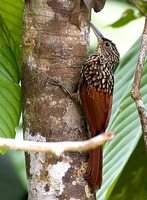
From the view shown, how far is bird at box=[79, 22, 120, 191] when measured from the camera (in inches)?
91.8

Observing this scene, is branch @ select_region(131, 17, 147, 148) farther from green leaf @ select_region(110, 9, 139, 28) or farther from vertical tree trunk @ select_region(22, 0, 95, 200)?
green leaf @ select_region(110, 9, 139, 28)

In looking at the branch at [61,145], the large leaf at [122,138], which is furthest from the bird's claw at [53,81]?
the branch at [61,145]

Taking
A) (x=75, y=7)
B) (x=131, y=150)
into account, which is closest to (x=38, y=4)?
(x=75, y=7)

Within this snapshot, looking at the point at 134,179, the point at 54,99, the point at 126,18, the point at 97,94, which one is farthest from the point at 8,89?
the point at 126,18

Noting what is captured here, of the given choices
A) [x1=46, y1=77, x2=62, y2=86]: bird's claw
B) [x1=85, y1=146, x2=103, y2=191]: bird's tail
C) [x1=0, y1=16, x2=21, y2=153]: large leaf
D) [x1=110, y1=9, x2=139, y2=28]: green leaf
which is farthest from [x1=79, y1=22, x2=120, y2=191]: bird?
[x1=110, y1=9, x2=139, y2=28]: green leaf

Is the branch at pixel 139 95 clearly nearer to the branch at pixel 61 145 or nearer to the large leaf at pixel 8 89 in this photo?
the large leaf at pixel 8 89

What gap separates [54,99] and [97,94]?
1.16ft

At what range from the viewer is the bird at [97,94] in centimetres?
233

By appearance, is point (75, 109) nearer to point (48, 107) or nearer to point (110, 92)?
point (48, 107)

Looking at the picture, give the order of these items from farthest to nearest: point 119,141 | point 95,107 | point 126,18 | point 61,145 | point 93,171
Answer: point 126,18 → point 119,141 → point 95,107 → point 93,171 → point 61,145

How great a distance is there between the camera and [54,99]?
2289 mm

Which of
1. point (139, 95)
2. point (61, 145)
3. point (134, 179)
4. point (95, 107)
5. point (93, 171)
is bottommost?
point (134, 179)

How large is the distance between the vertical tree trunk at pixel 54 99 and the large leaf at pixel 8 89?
14 centimetres

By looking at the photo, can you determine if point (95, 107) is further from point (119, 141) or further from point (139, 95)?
point (119, 141)
